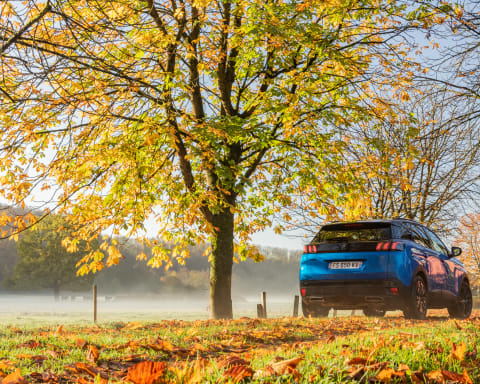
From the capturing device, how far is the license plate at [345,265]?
8.83 meters

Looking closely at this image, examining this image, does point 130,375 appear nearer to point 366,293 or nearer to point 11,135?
point 366,293

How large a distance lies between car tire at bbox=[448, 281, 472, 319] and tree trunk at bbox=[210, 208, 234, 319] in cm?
551

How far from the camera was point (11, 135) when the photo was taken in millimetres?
9078

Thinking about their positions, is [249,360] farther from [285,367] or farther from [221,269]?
[221,269]

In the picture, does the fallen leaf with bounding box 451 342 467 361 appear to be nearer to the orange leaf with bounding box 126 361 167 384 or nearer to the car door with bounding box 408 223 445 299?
the orange leaf with bounding box 126 361 167 384

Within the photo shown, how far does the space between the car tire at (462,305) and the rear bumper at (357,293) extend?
343 cm

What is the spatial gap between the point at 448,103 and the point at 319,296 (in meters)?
4.49

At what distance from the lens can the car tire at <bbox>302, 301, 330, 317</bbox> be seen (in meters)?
9.87

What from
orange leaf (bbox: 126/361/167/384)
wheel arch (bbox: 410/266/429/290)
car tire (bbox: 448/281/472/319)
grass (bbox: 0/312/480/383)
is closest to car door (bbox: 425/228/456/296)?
car tire (bbox: 448/281/472/319)

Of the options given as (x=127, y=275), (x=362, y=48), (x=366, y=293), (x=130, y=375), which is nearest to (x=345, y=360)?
(x=130, y=375)

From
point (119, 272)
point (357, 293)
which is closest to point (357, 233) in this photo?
point (357, 293)

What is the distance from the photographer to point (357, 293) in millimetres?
8750

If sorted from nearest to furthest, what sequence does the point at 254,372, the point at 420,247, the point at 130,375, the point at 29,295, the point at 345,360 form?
the point at 130,375 → the point at 254,372 → the point at 345,360 → the point at 420,247 → the point at 29,295

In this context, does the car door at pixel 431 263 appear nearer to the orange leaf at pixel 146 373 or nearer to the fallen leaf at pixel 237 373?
the fallen leaf at pixel 237 373
